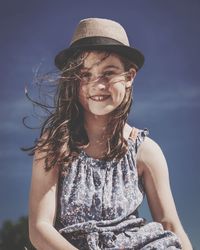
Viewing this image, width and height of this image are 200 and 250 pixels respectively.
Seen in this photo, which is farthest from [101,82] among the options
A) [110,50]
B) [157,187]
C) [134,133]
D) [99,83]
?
[157,187]

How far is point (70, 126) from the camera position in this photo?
1993 mm

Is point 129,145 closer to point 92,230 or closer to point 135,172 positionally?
point 135,172

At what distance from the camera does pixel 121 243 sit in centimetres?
180

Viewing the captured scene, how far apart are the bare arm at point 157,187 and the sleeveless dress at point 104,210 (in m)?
0.08

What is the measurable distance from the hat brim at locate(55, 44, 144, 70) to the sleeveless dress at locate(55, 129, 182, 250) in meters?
0.33

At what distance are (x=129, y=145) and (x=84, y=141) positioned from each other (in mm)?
157

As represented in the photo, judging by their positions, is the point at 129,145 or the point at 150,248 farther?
the point at 129,145

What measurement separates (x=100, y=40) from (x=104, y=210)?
0.55 meters

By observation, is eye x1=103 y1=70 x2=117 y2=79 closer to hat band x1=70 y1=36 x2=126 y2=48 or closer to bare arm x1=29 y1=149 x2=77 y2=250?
hat band x1=70 y1=36 x2=126 y2=48

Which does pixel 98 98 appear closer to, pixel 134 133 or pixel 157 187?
pixel 134 133

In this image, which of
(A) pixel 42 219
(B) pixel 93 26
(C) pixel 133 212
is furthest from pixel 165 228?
(B) pixel 93 26

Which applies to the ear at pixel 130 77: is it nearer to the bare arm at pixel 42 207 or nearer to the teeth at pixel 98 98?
the teeth at pixel 98 98

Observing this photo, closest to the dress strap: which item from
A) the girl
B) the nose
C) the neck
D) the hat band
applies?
the girl

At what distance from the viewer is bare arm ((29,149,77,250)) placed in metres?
1.82
